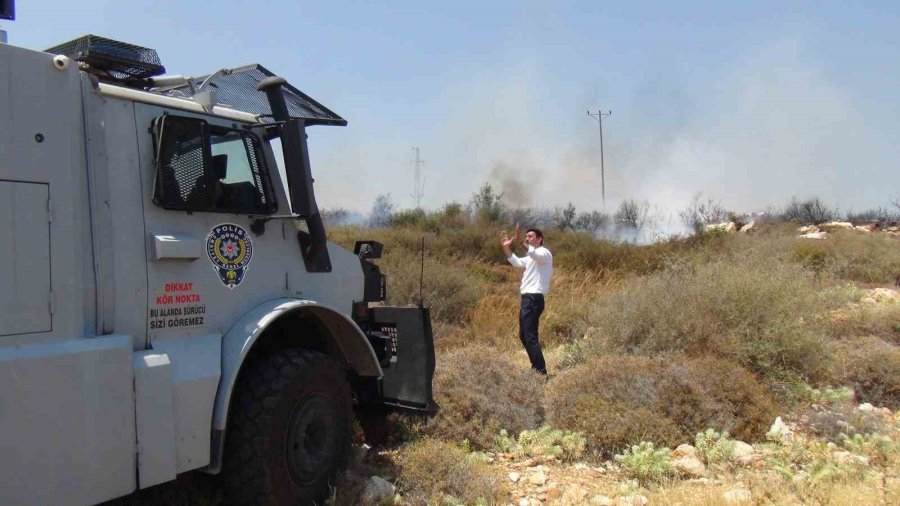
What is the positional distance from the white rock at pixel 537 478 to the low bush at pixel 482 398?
680mm

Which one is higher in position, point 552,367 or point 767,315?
point 767,315

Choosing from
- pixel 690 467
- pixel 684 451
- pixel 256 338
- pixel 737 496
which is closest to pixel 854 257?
pixel 684 451

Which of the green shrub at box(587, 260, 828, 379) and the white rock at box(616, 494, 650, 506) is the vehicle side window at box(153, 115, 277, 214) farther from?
the green shrub at box(587, 260, 828, 379)

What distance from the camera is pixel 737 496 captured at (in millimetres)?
4000

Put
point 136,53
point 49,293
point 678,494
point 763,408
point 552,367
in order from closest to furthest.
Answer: point 49,293 < point 136,53 < point 678,494 < point 763,408 < point 552,367

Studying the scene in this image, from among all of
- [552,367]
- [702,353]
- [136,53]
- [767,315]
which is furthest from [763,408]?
[136,53]

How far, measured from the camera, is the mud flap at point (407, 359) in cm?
496

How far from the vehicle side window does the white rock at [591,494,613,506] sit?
2671 mm

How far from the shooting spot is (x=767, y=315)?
23.7 ft

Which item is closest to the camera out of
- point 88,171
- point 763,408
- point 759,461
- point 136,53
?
point 88,171

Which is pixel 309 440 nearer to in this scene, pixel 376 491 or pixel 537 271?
pixel 376 491

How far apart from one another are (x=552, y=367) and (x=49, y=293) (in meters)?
6.32

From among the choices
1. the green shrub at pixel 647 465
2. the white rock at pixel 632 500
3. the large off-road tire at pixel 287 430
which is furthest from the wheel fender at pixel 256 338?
the green shrub at pixel 647 465

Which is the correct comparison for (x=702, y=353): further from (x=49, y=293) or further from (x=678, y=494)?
(x=49, y=293)
